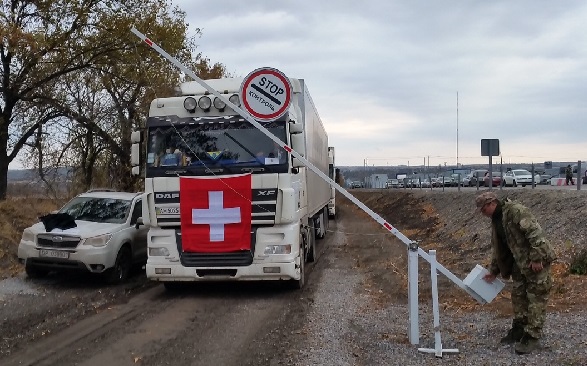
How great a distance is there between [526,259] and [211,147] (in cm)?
550

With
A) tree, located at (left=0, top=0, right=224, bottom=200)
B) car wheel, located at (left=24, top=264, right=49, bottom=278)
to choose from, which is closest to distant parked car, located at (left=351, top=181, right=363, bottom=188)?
tree, located at (left=0, top=0, right=224, bottom=200)

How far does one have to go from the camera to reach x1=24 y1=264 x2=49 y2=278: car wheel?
11114mm

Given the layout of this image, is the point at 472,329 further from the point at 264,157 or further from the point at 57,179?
the point at 57,179

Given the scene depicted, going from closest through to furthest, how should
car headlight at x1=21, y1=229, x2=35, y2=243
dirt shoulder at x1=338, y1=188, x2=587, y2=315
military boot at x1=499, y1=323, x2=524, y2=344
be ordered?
military boot at x1=499, y1=323, x2=524, y2=344 < dirt shoulder at x1=338, y1=188, x2=587, y2=315 < car headlight at x1=21, y1=229, x2=35, y2=243

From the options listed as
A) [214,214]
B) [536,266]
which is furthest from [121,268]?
[536,266]

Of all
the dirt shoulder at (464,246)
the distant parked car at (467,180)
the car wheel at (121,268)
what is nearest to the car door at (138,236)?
the car wheel at (121,268)

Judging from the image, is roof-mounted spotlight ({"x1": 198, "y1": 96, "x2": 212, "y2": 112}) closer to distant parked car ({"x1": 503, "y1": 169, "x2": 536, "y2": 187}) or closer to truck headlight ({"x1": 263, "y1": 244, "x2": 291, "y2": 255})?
truck headlight ({"x1": 263, "y1": 244, "x2": 291, "y2": 255})

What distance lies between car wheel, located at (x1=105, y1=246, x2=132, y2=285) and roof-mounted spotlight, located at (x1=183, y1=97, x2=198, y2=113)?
3.07 meters

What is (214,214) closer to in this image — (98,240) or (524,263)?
(98,240)

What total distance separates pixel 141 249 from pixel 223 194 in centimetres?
337

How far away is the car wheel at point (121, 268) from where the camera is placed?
35.8ft

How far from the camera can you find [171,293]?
10.4 meters

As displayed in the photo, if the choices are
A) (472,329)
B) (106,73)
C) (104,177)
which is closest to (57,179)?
(104,177)

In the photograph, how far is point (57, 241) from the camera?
34.4ft
